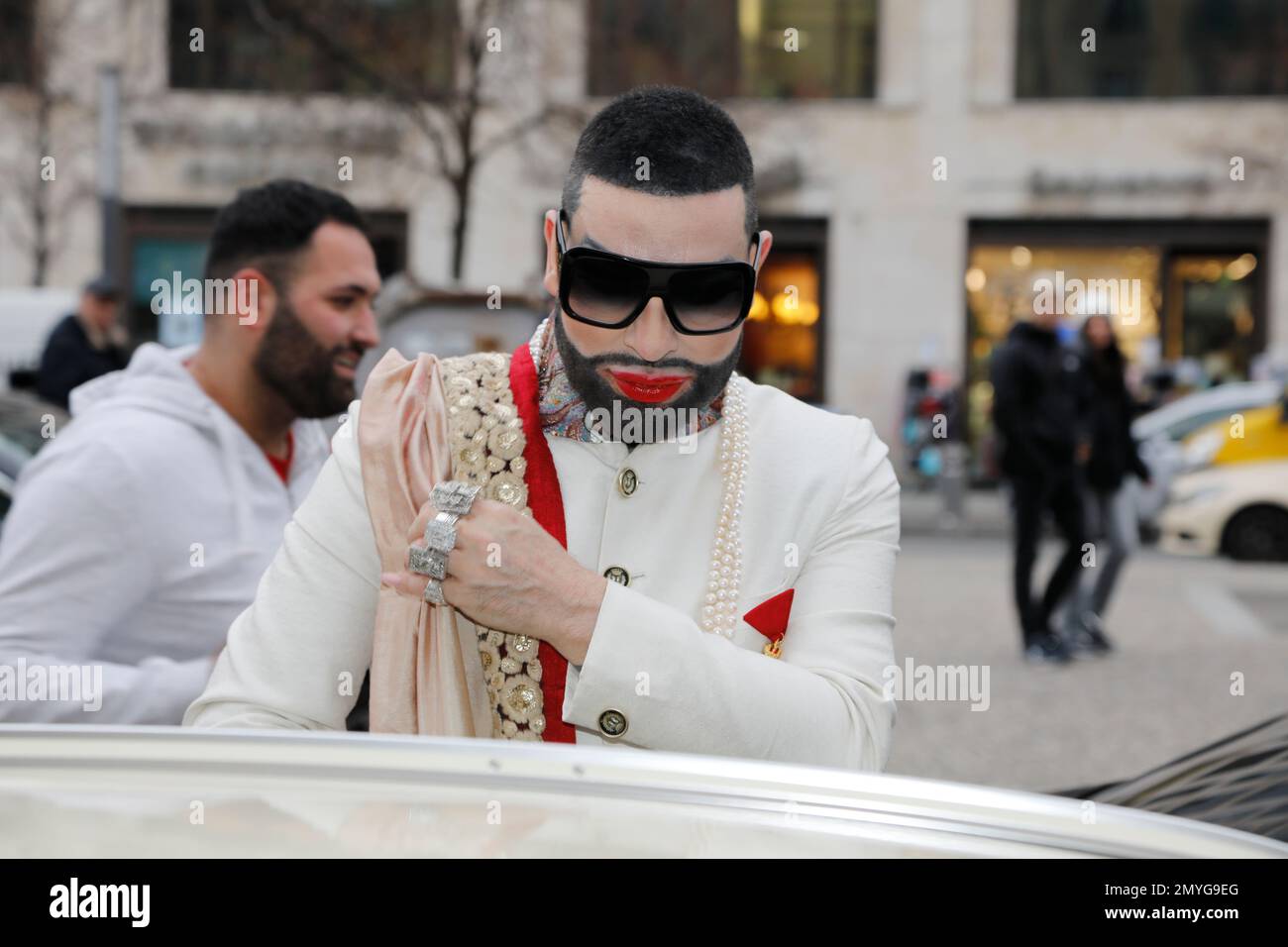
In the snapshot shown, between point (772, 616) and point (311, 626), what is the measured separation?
0.56 m

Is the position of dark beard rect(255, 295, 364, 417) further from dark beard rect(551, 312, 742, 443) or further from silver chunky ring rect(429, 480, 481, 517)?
silver chunky ring rect(429, 480, 481, 517)

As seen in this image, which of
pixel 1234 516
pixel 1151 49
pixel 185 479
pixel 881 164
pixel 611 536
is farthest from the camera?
pixel 881 164

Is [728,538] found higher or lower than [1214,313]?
higher

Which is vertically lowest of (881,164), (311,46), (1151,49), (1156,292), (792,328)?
(792,328)

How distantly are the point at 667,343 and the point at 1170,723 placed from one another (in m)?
6.16

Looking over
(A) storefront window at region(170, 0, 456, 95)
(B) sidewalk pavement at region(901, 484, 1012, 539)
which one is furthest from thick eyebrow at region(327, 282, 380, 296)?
(B) sidewalk pavement at region(901, 484, 1012, 539)

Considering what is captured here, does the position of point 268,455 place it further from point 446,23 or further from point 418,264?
point 418,264

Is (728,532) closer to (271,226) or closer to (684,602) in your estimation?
(684,602)

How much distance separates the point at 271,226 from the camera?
11.4 ft

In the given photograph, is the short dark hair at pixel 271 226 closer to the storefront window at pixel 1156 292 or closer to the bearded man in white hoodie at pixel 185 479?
the bearded man in white hoodie at pixel 185 479

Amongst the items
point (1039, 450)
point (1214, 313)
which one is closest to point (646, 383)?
point (1039, 450)

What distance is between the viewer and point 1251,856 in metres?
1.33

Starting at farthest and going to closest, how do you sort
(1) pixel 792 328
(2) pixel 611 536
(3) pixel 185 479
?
(1) pixel 792 328 < (3) pixel 185 479 < (2) pixel 611 536

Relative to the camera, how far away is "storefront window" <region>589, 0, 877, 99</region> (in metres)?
21.7
